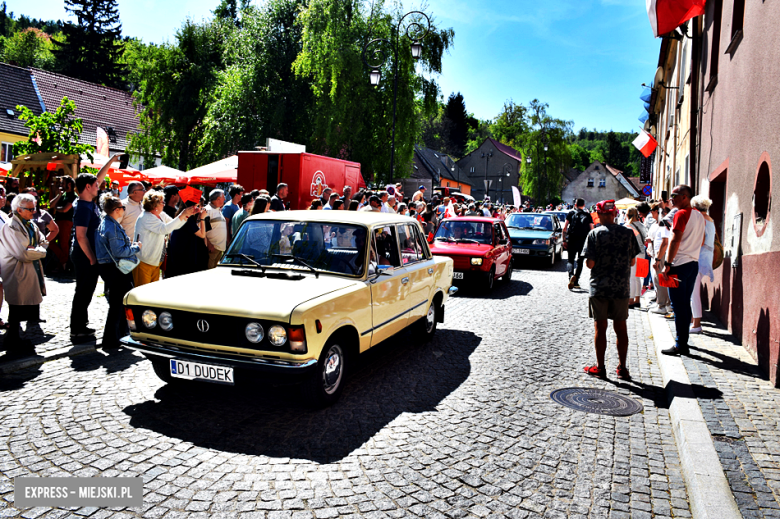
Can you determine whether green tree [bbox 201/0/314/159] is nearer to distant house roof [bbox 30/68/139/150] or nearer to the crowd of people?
distant house roof [bbox 30/68/139/150]

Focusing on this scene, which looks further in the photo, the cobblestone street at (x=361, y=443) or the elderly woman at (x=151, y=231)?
the elderly woman at (x=151, y=231)

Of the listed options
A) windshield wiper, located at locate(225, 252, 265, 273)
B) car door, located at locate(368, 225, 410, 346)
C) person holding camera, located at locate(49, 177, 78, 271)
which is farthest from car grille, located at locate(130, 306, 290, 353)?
person holding camera, located at locate(49, 177, 78, 271)

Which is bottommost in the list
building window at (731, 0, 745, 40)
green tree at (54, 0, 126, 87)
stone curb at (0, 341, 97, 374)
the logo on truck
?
stone curb at (0, 341, 97, 374)

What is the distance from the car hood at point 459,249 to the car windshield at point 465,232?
23cm

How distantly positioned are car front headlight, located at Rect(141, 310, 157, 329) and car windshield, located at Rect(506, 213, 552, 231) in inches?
646

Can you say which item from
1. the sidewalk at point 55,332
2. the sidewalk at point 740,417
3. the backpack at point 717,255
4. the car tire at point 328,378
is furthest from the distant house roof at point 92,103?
the sidewalk at point 740,417

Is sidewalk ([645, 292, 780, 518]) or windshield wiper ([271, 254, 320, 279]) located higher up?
windshield wiper ([271, 254, 320, 279])

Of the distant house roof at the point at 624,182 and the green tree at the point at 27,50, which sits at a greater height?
the green tree at the point at 27,50

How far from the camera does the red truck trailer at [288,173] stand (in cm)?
1684

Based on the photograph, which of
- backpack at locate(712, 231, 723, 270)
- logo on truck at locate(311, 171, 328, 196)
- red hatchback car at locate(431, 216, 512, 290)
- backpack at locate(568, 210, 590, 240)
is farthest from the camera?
logo on truck at locate(311, 171, 328, 196)

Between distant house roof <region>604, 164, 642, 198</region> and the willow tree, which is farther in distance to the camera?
distant house roof <region>604, 164, 642, 198</region>

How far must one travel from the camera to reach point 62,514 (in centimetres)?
343

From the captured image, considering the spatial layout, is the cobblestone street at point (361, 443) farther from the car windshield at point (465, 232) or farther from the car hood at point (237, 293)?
the car windshield at point (465, 232)

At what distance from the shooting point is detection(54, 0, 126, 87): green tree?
189 feet
